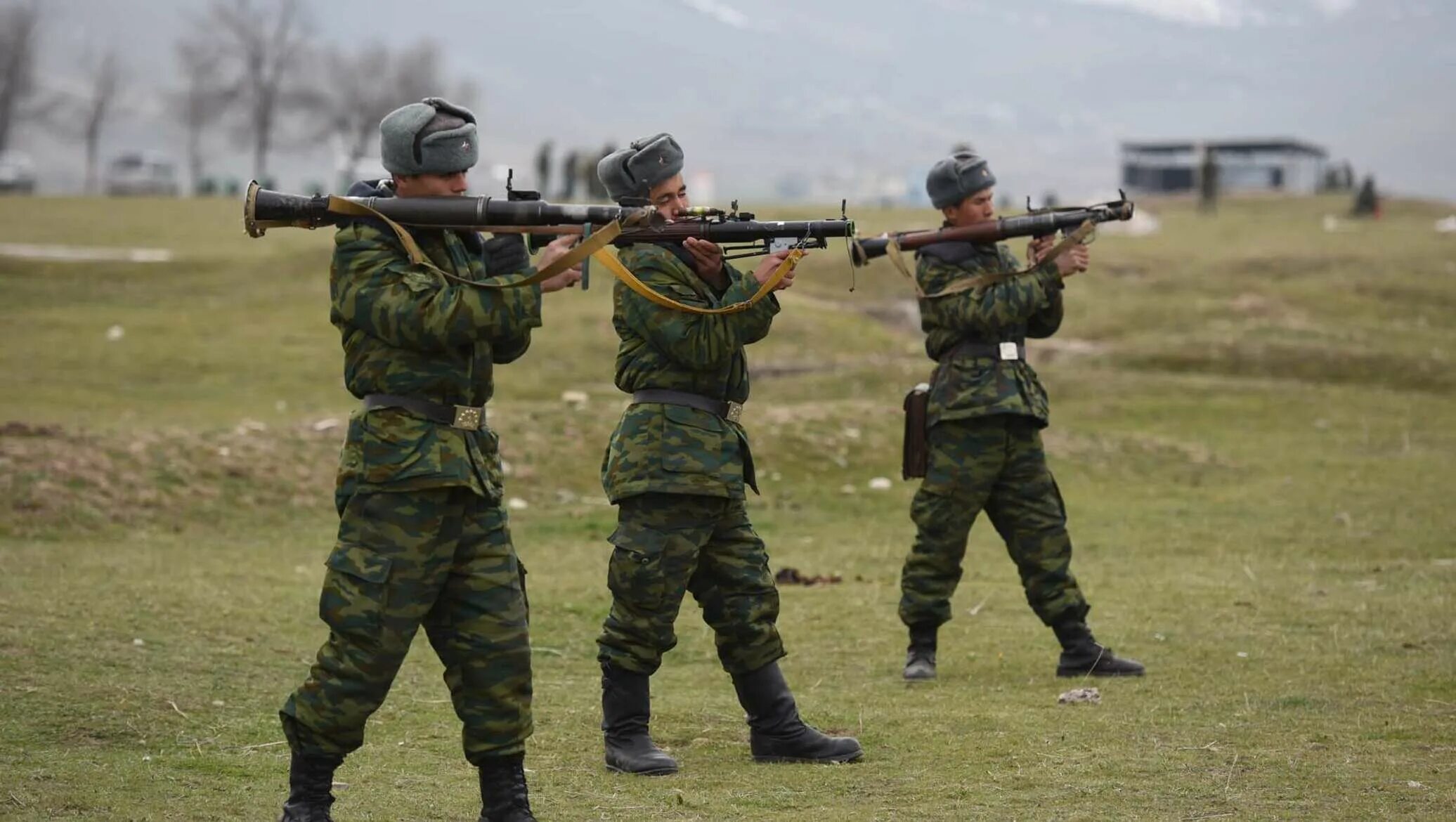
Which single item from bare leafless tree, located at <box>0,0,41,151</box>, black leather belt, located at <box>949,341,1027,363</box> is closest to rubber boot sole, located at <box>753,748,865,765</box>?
black leather belt, located at <box>949,341,1027,363</box>

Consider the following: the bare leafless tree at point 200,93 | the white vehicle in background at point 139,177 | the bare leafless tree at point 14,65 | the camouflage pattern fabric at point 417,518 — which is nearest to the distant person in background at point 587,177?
the white vehicle in background at point 139,177

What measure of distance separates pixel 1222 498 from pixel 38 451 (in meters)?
10.8

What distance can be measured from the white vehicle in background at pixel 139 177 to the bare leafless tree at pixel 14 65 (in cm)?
2027

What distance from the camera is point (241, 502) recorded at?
1644cm

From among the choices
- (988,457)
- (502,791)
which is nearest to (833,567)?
(988,457)

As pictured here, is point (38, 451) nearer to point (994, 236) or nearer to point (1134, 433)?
point (994, 236)

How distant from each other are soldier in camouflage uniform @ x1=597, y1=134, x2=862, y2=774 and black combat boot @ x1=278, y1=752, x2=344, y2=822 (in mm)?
1602

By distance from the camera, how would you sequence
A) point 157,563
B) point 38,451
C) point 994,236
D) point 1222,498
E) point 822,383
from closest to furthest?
point 994,236, point 157,563, point 38,451, point 1222,498, point 822,383

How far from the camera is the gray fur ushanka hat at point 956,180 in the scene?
409 inches

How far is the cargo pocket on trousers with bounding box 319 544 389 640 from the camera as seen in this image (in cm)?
651

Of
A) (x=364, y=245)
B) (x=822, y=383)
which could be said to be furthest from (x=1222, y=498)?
(x=364, y=245)

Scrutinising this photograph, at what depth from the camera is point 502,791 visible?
21.9 feet

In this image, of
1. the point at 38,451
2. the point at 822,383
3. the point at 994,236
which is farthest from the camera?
the point at 822,383

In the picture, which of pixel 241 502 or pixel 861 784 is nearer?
pixel 861 784
